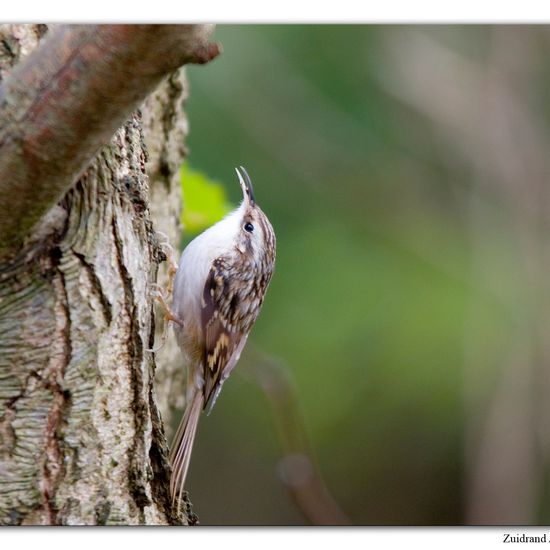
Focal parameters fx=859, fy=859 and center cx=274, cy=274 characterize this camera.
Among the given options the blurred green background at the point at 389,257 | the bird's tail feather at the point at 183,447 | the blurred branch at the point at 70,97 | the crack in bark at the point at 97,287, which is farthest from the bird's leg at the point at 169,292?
the blurred green background at the point at 389,257

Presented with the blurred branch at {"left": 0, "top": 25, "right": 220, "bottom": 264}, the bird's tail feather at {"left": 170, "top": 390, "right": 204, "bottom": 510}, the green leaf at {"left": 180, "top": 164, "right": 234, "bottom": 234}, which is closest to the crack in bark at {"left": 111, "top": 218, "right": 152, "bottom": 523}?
the bird's tail feather at {"left": 170, "top": 390, "right": 204, "bottom": 510}

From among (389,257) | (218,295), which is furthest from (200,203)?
(389,257)

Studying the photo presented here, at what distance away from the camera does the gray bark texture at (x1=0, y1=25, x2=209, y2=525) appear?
4.71 feet

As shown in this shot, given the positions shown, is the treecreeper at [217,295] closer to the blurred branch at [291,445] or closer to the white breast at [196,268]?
the white breast at [196,268]

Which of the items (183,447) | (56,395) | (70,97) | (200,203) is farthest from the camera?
(200,203)

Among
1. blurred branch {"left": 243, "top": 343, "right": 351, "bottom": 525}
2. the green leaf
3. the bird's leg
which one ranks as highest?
the green leaf

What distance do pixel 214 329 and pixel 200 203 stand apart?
1.33 feet

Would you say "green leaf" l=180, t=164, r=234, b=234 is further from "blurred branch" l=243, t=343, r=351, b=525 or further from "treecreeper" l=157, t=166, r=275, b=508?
"blurred branch" l=243, t=343, r=351, b=525

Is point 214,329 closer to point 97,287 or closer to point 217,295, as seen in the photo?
point 217,295

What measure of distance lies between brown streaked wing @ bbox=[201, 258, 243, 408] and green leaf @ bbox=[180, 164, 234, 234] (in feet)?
0.72

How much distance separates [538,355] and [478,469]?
0.44 metres

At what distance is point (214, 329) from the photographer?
7.17 ft

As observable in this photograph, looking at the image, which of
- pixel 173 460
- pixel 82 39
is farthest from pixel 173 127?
pixel 82 39

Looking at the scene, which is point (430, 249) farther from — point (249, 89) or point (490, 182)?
point (249, 89)
